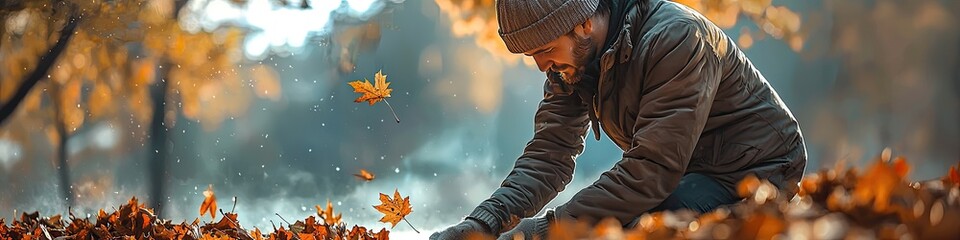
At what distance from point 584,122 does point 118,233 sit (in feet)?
4.49

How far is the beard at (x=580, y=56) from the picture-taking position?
1.76 metres

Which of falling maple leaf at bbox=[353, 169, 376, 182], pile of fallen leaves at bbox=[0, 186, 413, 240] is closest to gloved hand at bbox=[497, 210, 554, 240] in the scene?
pile of fallen leaves at bbox=[0, 186, 413, 240]

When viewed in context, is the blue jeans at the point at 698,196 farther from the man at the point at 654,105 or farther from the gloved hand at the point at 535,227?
the gloved hand at the point at 535,227

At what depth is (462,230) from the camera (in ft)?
6.00

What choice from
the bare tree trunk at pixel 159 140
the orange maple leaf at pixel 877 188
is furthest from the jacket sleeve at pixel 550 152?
the bare tree trunk at pixel 159 140

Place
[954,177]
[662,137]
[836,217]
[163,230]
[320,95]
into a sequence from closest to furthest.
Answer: [836,217], [954,177], [662,137], [163,230], [320,95]

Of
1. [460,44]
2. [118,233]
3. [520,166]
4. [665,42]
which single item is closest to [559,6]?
[665,42]

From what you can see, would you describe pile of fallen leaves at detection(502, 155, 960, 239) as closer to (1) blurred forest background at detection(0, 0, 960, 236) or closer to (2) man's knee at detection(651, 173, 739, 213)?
(2) man's knee at detection(651, 173, 739, 213)

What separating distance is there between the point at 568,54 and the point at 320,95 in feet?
7.68

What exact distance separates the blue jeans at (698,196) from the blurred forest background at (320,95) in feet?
7.67

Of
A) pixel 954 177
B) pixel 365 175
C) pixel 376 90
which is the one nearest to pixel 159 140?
pixel 365 175

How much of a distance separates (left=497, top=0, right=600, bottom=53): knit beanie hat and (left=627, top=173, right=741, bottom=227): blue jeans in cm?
37

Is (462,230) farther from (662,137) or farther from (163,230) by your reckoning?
(163,230)

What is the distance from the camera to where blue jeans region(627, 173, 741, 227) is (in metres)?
1.70
